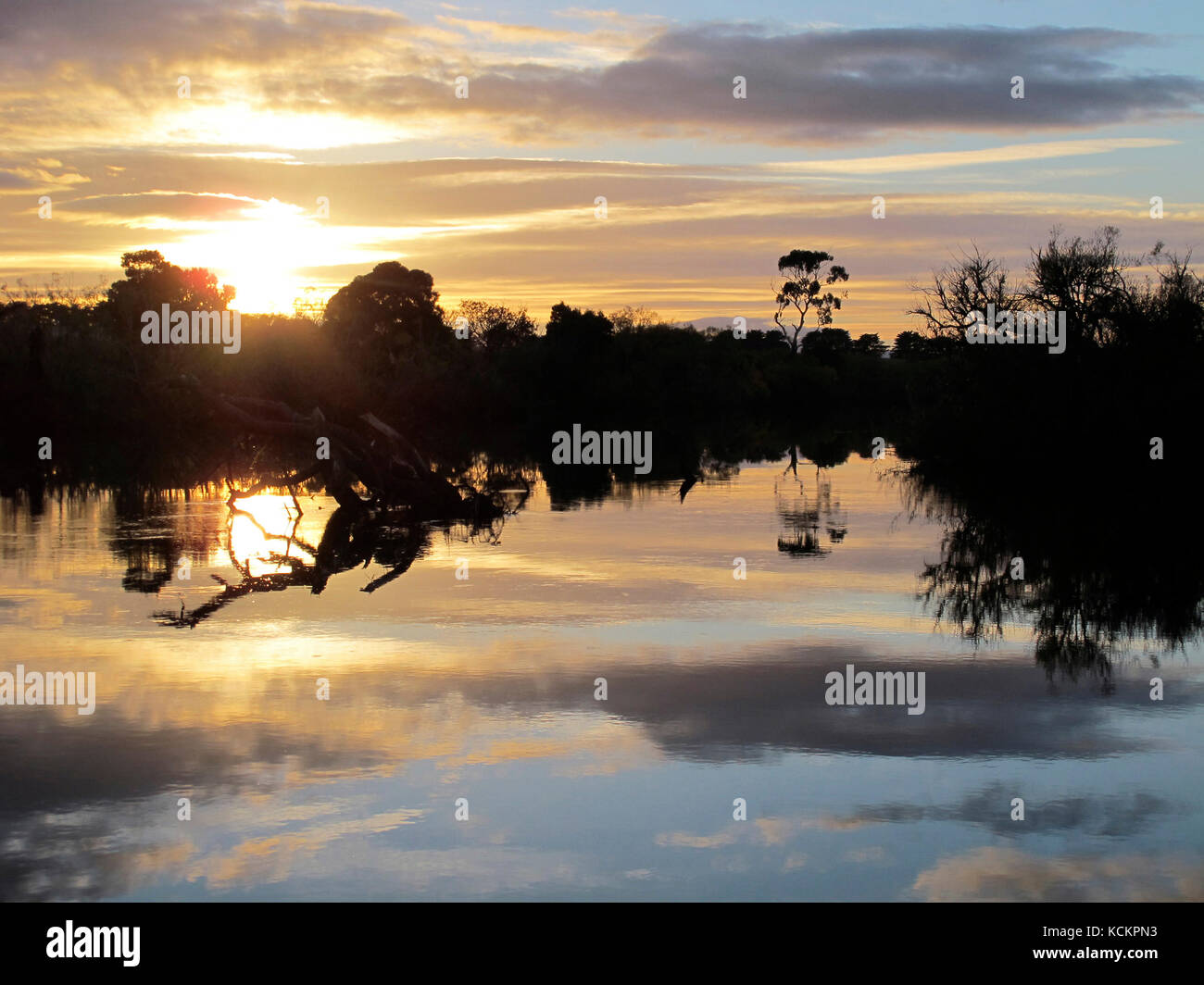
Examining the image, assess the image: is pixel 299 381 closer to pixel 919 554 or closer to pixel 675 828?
pixel 919 554

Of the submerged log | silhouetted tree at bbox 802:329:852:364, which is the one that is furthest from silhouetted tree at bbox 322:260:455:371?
the submerged log

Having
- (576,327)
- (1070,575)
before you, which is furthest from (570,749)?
(576,327)

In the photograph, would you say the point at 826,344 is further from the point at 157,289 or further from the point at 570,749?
the point at 570,749

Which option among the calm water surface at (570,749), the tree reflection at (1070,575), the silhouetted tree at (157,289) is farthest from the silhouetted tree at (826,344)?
the calm water surface at (570,749)

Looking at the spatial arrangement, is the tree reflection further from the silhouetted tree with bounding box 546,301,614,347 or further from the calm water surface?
the silhouetted tree with bounding box 546,301,614,347

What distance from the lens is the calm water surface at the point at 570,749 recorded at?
22.1ft

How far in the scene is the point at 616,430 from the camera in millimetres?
65375

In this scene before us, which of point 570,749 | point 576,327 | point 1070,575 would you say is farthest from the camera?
point 576,327

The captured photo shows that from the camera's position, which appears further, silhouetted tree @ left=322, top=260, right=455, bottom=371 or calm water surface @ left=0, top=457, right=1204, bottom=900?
silhouetted tree @ left=322, top=260, right=455, bottom=371

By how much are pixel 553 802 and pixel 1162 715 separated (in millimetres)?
5022

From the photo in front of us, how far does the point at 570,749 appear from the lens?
8906mm

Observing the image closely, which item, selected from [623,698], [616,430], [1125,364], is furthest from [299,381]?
[623,698]

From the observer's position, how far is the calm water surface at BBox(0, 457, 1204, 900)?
6734 mm

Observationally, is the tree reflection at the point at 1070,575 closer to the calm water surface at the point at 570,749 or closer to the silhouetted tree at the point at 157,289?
the calm water surface at the point at 570,749
